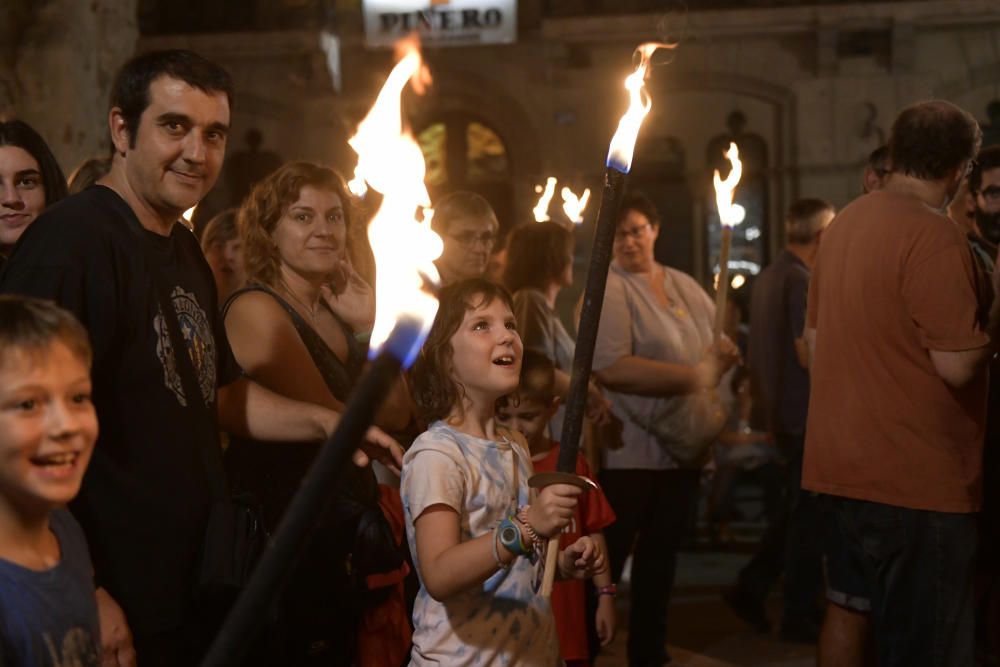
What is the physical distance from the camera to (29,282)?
2611 mm

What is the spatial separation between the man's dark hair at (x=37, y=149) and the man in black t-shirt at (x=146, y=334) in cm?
79

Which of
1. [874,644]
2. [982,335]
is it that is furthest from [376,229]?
[874,644]

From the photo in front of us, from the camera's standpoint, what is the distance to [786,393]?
6910 millimetres

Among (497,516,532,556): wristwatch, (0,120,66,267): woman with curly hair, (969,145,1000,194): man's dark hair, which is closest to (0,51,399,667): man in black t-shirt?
(497,516,532,556): wristwatch

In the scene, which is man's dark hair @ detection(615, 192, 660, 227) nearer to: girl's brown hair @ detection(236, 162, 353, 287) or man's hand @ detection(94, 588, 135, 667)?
girl's brown hair @ detection(236, 162, 353, 287)

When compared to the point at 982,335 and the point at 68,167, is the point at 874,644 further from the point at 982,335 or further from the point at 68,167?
the point at 68,167

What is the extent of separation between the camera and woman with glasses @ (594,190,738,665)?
5.73 metres

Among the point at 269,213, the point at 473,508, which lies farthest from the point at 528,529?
the point at 269,213

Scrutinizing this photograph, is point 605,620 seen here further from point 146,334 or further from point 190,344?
point 146,334

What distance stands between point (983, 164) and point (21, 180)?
3.33 meters

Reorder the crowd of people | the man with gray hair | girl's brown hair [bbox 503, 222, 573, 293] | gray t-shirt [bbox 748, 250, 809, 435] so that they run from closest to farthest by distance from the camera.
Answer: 1. the crowd of people
2. girl's brown hair [bbox 503, 222, 573, 293]
3. the man with gray hair
4. gray t-shirt [bbox 748, 250, 809, 435]

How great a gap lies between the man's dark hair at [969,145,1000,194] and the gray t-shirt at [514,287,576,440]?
69.4 inches

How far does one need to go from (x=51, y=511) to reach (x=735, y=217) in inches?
139

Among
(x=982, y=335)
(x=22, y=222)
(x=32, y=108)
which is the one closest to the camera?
(x=22, y=222)
